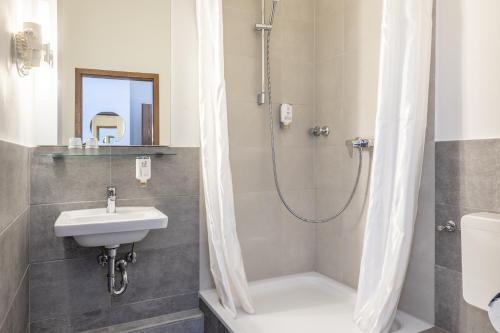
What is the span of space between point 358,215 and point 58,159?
1.77m

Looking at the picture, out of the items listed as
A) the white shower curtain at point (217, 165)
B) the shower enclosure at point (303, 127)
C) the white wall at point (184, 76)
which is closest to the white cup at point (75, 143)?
the white wall at point (184, 76)

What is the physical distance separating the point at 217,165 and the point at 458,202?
1.18 metres

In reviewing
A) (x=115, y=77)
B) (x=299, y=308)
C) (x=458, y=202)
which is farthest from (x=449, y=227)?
(x=115, y=77)

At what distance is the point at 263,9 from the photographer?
7.37ft

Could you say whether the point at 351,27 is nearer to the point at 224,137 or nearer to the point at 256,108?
the point at 256,108

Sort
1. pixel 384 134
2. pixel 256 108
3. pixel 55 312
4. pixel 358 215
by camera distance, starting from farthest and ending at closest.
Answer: pixel 256 108 → pixel 358 215 → pixel 55 312 → pixel 384 134

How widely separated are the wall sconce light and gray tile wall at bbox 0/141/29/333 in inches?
13.8

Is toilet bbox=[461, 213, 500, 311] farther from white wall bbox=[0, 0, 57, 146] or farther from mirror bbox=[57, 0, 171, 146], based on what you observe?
white wall bbox=[0, 0, 57, 146]

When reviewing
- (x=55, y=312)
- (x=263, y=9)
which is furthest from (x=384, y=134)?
→ (x=55, y=312)

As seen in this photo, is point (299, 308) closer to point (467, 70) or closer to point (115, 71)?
point (467, 70)

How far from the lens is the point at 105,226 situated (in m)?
1.54

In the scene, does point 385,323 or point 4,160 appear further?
point 385,323

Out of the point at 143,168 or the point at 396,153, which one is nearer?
the point at 396,153

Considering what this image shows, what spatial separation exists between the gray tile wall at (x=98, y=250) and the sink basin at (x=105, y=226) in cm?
11
